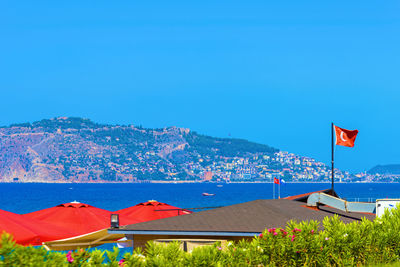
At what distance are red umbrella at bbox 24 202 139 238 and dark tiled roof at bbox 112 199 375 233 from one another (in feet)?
20.8

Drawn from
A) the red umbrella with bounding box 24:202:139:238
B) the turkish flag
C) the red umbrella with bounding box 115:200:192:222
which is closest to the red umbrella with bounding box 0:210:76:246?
the red umbrella with bounding box 24:202:139:238

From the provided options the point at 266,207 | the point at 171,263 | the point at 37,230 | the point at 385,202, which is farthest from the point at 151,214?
the point at 171,263

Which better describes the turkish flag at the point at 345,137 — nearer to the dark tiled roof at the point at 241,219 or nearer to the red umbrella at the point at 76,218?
the dark tiled roof at the point at 241,219

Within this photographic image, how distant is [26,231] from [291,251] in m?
8.27

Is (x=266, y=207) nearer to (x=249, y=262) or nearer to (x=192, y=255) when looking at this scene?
(x=249, y=262)

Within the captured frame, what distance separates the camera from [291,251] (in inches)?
489

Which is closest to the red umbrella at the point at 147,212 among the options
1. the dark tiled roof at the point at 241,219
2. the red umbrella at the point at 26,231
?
the red umbrella at the point at 26,231

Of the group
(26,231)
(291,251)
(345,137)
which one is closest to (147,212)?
(345,137)

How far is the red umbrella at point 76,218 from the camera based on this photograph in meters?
22.7

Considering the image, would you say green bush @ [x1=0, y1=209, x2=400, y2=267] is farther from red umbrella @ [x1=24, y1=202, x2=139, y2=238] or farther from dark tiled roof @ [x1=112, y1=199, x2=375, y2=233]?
red umbrella @ [x1=24, y1=202, x2=139, y2=238]

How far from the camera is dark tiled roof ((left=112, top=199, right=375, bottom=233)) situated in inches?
614

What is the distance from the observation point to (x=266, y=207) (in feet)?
55.5

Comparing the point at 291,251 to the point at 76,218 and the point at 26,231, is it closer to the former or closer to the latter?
the point at 26,231

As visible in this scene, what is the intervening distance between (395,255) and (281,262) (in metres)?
2.83
